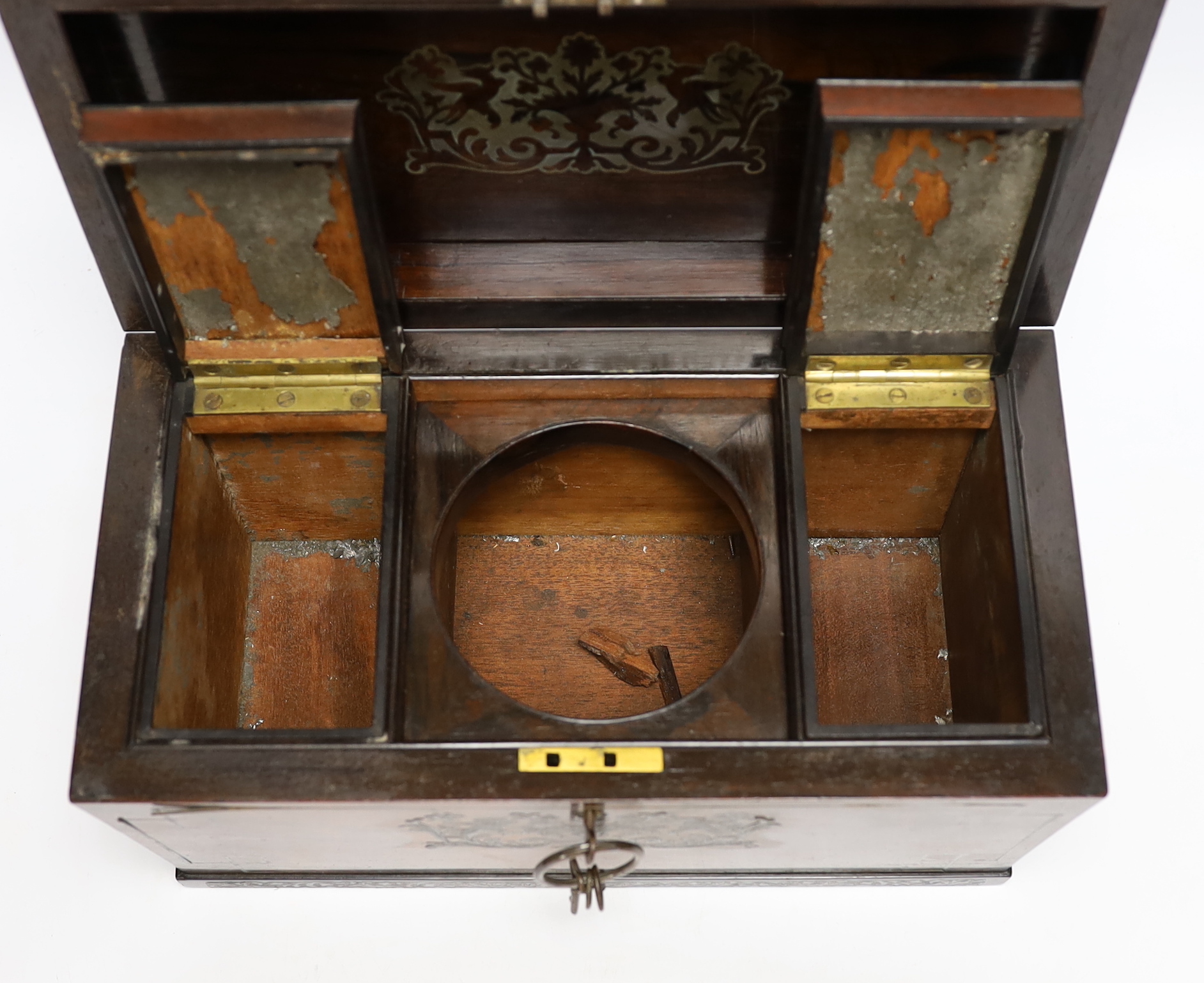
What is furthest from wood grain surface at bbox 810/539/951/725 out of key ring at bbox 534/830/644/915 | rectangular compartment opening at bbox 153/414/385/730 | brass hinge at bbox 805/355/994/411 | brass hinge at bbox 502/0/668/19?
brass hinge at bbox 502/0/668/19

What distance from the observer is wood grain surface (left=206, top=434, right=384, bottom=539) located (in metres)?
2.08

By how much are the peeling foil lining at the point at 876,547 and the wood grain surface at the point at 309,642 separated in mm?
734

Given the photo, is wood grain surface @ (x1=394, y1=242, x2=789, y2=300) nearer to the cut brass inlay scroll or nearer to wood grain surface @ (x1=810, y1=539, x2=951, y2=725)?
the cut brass inlay scroll

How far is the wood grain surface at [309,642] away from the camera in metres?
2.24

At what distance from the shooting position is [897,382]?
6.61ft

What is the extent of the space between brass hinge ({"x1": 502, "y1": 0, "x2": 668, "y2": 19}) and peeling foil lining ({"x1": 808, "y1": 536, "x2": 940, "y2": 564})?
3.31ft

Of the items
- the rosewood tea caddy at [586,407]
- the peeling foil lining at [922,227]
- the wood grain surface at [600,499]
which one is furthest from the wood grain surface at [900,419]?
the wood grain surface at [600,499]

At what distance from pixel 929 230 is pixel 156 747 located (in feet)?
3.88

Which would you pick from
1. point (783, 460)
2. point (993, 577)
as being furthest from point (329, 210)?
point (993, 577)

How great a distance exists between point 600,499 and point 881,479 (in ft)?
1.45

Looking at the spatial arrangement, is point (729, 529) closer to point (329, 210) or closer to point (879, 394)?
point (879, 394)

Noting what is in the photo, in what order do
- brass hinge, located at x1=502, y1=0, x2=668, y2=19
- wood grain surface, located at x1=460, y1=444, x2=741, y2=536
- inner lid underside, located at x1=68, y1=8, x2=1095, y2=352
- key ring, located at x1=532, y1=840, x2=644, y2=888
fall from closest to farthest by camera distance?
1. brass hinge, located at x1=502, y1=0, x2=668, y2=19
2. inner lid underside, located at x1=68, y1=8, x2=1095, y2=352
3. key ring, located at x1=532, y1=840, x2=644, y2=888
4. wood grain surface, located at x1=460, y1=444, x2=741, y2=536

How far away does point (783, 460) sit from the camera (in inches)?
77.2

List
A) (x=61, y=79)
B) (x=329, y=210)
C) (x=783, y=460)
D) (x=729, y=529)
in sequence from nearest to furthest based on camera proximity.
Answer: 1. (x=61, y=79)
2. (x=329, y=210)
3. (x=783, y=460)
4. (x=729, y=529)
